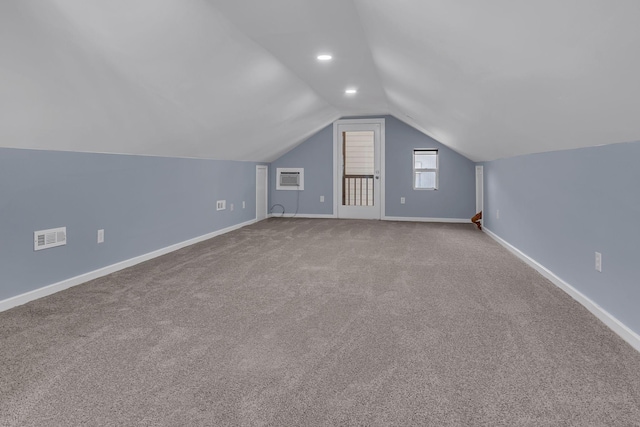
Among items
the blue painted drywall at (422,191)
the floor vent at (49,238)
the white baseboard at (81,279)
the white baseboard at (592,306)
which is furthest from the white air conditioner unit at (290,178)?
the floor vent at (49,238)

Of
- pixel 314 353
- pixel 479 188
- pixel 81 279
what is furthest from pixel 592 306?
pixel 479 188

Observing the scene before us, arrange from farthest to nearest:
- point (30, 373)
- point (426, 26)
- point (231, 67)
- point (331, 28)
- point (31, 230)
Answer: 1. point (231, 67)
2. point (331, 28)
3. point (31, 230)
4. point (426, 26)
5. point (30, 373)

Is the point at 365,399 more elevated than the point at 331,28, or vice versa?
the point at 331,28

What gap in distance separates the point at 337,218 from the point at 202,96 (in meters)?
4.59

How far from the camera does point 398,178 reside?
7.49 m

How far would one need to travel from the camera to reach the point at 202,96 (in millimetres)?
3498

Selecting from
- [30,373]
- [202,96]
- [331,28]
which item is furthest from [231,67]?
[30,373]

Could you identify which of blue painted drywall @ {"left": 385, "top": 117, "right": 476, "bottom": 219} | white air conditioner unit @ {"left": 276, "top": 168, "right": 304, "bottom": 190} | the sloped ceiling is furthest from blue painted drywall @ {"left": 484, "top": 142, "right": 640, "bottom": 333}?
white air conditioner unit @ {"left": 276, "top": 168, "right": 304, "bottom": 190}

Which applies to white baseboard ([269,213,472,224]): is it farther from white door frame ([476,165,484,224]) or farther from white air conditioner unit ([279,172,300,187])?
white air conditioner unit ([279,172,300,187])

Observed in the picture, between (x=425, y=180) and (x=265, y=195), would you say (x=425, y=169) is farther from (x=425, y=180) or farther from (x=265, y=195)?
(x=265, y=195)

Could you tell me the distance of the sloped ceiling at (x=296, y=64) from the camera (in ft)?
4.86

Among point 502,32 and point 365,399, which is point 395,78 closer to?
point 502,32

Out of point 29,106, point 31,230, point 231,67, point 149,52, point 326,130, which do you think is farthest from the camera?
point 326,130

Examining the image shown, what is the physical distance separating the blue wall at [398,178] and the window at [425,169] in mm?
80
